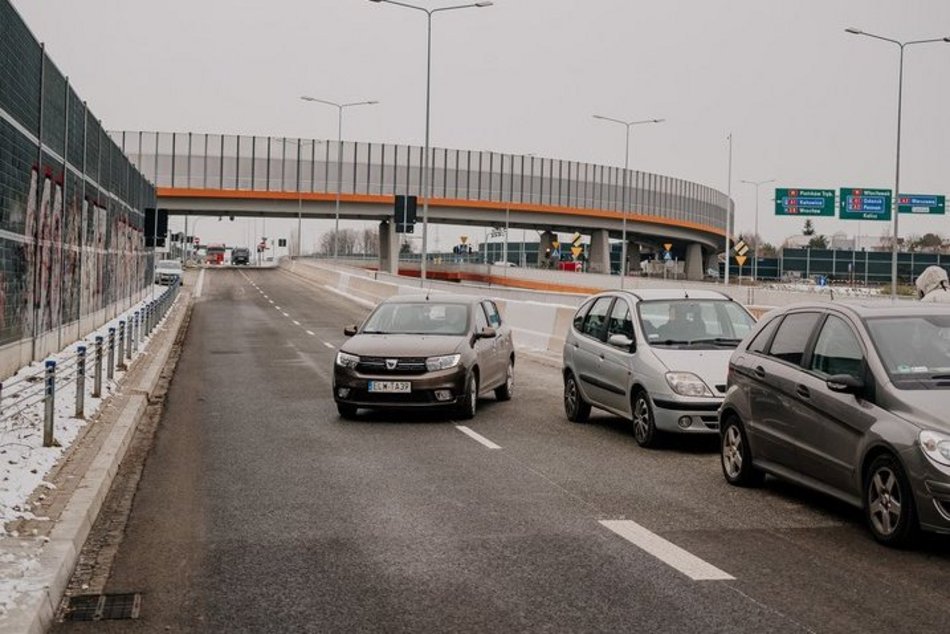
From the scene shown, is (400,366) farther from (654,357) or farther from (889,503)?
(889,503)

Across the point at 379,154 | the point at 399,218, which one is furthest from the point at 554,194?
the point at 399,218

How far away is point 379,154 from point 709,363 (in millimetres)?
76675

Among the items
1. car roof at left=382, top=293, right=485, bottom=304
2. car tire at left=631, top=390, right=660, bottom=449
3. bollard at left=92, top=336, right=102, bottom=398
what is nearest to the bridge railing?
car roof at left=382, top=293, right=485, bottom=304

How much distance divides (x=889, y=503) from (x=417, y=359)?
7207 millimetres

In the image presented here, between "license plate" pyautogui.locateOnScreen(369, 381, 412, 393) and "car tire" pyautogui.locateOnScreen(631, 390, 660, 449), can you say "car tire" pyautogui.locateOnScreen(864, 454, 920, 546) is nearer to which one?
"car tire" pyautogui.locateOnScreen(631, 390, 660, 449)

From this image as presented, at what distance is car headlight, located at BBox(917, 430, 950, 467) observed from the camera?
6.59 meters

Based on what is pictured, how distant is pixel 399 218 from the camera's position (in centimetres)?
4672

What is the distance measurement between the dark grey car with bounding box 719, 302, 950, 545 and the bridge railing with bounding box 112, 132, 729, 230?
60.4 meters

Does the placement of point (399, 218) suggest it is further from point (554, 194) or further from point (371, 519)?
point (554, 194)

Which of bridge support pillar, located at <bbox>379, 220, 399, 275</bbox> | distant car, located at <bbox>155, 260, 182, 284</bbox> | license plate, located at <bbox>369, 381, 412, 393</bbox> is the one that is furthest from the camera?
bridge support pillar, located at <bbox>379, 220, 399, 275</bbox>

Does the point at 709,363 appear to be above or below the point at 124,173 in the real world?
below

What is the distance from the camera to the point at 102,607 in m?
5.71

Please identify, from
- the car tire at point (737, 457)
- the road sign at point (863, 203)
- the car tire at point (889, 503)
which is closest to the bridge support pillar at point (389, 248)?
the road sign at point (863, 203)

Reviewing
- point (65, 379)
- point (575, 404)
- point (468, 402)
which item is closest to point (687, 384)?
point (575, 404)
